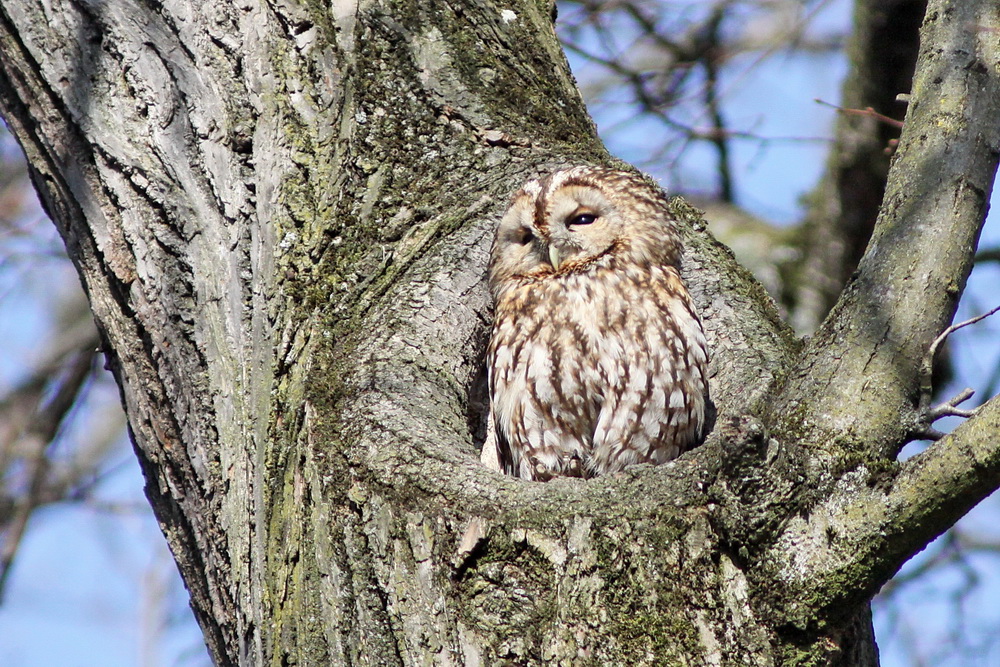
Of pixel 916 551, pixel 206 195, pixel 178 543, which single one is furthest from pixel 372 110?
pixel 916 551

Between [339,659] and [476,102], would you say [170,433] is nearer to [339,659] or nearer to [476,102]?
[339,659]

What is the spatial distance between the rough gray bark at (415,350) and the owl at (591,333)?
12 cm

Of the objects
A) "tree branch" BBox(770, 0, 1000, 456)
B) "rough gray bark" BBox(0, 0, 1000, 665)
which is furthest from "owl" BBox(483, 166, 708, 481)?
"tree branch" BBox(770, 0, 1000, 456)

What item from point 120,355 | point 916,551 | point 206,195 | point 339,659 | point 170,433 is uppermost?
point 206,195

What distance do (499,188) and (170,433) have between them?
42.5 inches

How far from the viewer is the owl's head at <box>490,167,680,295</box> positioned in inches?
119

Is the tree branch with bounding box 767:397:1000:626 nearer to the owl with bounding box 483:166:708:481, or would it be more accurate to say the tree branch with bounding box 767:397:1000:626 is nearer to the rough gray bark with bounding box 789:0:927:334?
the owl with bounding box 483:166:708:481

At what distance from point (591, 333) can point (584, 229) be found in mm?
412

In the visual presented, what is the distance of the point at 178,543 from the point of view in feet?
7.92

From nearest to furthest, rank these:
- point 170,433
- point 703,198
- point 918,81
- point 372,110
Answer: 1. point 918,81
2. point 170,433
3. point 372,110
4. point 703,198

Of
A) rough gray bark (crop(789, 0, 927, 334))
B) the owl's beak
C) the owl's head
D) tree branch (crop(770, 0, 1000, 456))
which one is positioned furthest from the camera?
rough gray bark (crop(789, 0, 927, 334))

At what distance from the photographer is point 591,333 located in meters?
2.98

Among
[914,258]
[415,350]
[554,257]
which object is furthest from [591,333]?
[914,258]

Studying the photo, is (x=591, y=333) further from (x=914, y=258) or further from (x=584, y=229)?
(x=914, y=258)
